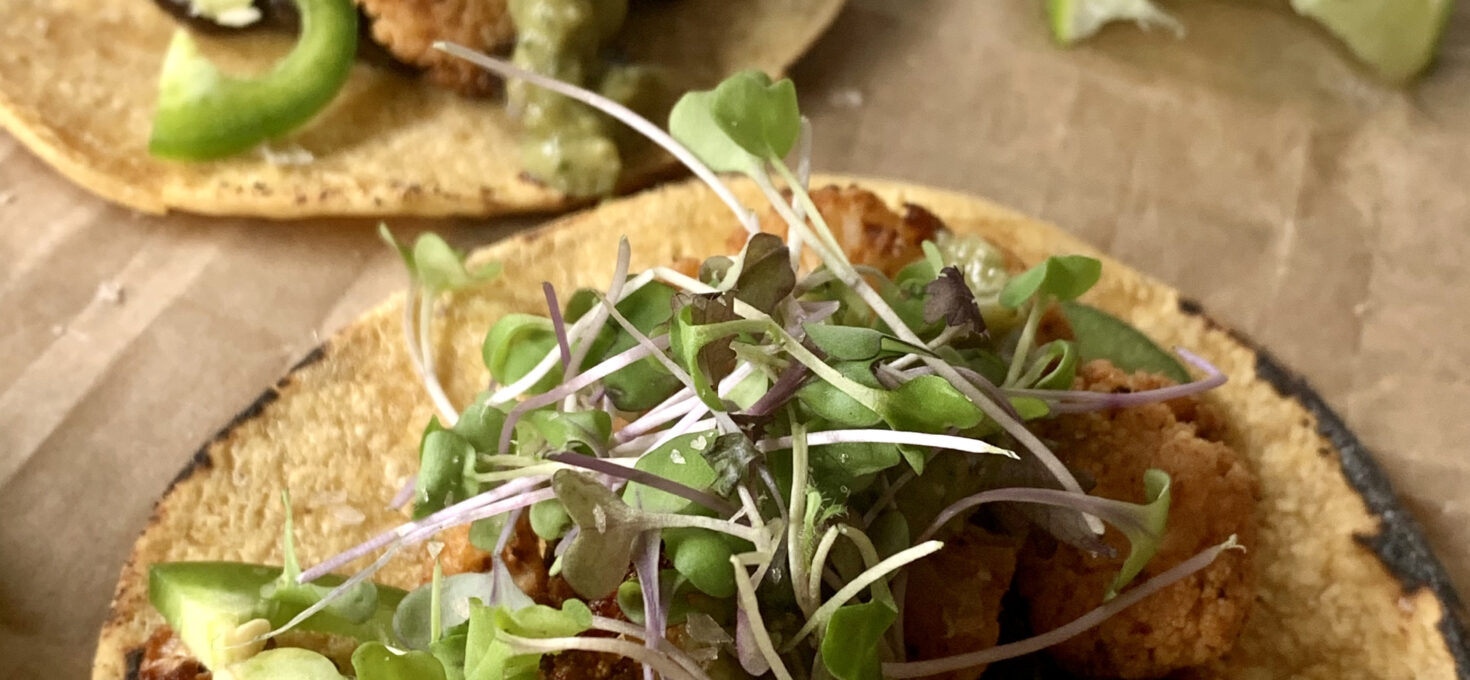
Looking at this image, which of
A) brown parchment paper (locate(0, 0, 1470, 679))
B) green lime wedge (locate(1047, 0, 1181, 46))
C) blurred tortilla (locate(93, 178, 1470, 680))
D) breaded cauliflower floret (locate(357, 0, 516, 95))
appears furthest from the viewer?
green lime wedge (locate(1047, 0, 1181, 46))

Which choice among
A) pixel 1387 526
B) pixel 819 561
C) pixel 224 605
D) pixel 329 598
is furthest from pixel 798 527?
pixel 1387 526

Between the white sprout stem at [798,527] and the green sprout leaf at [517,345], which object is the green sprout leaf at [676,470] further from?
the green sprout leaf at [517,345]

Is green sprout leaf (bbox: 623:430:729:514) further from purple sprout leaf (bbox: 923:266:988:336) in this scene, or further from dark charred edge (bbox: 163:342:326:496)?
dark charred edge (bbox: 163:342:326:496)

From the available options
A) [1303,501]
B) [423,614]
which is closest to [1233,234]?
[1303,501]

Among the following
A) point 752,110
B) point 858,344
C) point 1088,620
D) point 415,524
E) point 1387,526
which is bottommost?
point 1387,526

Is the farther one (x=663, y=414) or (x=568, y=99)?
(x=568, y=99)

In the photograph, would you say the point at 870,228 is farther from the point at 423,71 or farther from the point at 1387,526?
the point at 423,71

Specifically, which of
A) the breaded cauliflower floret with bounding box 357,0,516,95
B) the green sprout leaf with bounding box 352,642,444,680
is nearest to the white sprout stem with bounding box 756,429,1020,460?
the green sprout leaf with bounding box 352,642,444,680

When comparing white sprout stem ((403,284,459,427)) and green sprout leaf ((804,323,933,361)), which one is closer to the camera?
green sprout leaf ((804,323,933,361))
